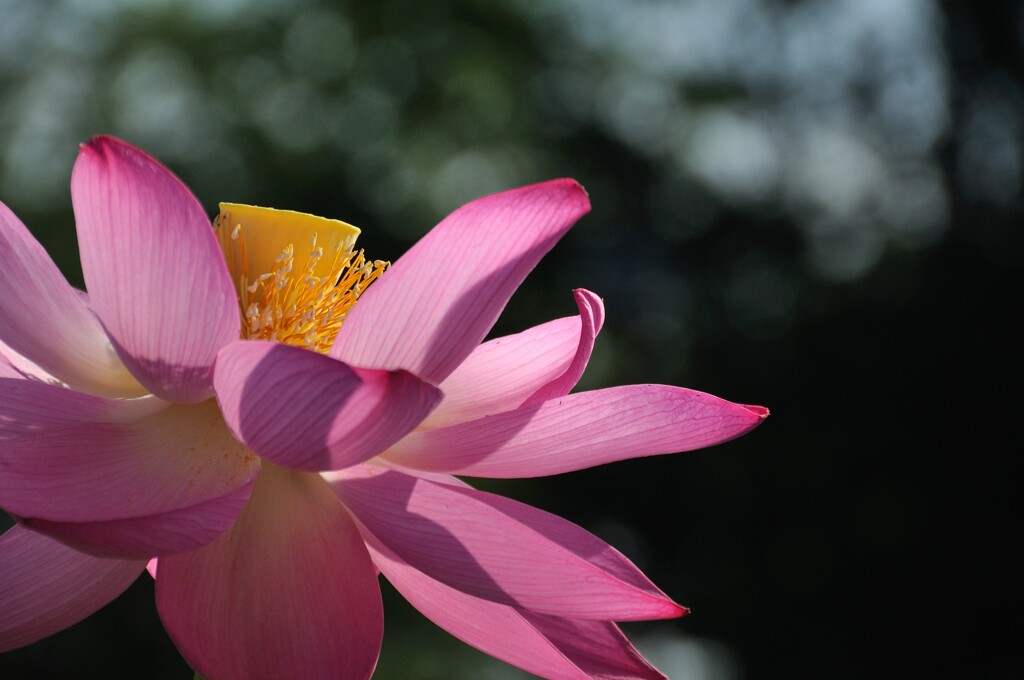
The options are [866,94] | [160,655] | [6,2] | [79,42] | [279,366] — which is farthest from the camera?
[79,42]

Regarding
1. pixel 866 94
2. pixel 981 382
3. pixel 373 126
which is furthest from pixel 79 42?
pixel 981 382

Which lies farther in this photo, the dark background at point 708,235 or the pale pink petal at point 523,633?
the dark background at point 708,235

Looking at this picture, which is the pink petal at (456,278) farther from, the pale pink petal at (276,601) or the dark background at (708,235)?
the dark background at (708,235)

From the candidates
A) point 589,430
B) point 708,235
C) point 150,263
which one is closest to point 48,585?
point 150,263

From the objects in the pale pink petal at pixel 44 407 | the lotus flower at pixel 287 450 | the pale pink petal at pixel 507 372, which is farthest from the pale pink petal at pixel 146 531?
the pale pink petal at pixel 507 372

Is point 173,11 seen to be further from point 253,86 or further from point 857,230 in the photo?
point 857,230

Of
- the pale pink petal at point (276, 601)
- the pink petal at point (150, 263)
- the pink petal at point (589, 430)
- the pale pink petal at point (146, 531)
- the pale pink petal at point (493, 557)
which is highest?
the pink petal at point (150, 263)
